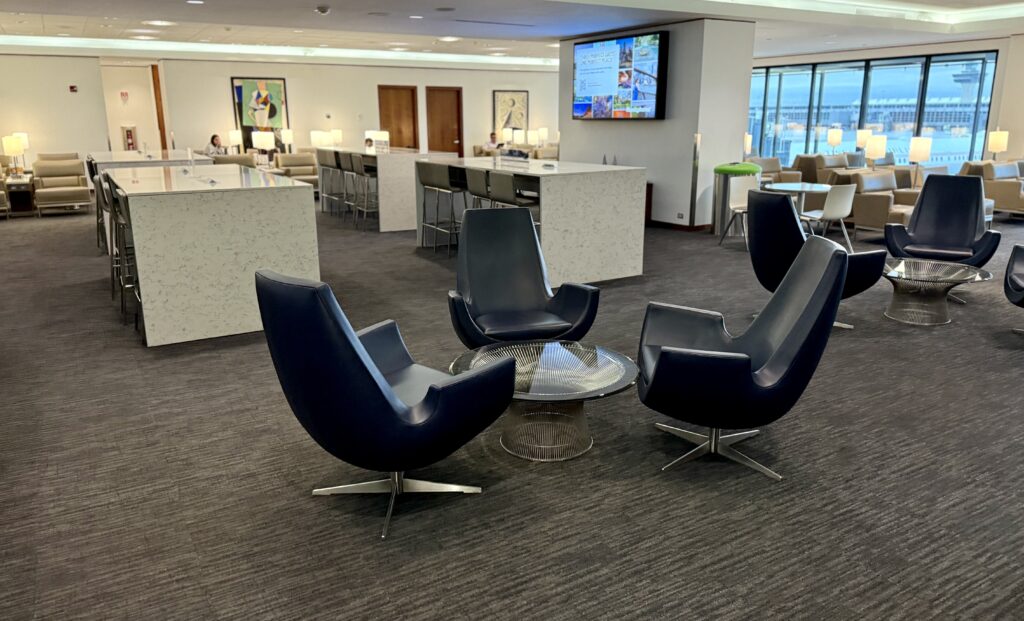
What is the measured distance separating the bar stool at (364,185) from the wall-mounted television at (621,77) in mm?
3087

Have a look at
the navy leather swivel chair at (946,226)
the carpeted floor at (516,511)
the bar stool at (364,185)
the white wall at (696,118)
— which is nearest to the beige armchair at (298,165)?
the bar stool at (364,185)

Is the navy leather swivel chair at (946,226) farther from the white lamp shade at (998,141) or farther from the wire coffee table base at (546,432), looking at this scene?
the white lamp shade at (998,141)

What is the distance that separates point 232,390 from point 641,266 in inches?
155

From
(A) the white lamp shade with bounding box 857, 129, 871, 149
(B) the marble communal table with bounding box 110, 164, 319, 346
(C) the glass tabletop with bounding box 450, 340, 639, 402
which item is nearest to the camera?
(C) the glass tabletop with bounding box 450, 340, 639, 402

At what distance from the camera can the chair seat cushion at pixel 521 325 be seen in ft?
12.5

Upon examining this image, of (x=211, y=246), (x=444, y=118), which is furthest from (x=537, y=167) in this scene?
(x=444, y=118)

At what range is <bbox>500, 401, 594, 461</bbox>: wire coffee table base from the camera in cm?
315

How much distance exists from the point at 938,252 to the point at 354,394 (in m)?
5.28

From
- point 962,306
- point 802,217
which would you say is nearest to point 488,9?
point 802,217

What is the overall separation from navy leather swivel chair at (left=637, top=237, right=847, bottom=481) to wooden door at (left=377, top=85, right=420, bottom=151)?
47.5ft

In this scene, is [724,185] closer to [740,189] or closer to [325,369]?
[740,189]

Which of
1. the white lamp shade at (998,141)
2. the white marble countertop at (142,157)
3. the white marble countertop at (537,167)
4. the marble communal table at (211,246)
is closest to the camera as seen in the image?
the marble communal table at (211,246)

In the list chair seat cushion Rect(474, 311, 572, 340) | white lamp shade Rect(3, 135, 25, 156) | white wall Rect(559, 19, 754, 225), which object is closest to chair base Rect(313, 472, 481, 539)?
chair seat cushion Rect(474, 311, 572, 340)

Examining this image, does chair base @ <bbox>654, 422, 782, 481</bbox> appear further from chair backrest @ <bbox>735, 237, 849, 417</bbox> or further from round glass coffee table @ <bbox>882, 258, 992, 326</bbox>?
round glass coffee table @ <bbox>882, 258, 992, 326</bbox>
